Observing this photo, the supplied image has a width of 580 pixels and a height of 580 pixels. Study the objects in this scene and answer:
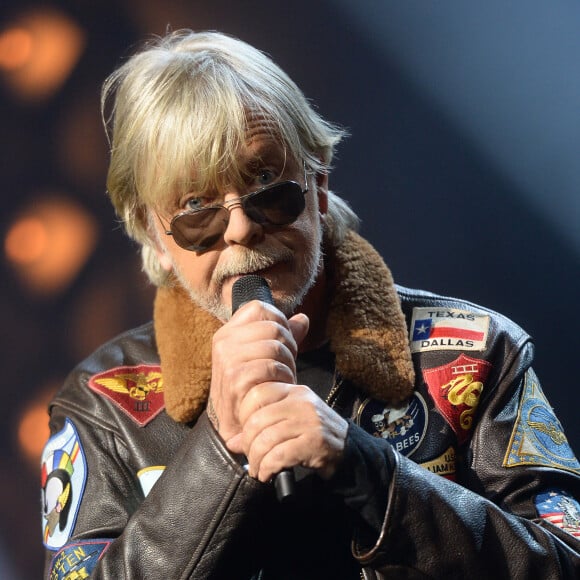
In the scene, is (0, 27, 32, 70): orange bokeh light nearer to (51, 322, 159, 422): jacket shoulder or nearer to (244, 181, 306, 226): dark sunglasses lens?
(51, 322, 159, 422): jacket shoulder

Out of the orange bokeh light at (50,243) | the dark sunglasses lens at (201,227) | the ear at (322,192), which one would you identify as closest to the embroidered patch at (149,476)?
the dark sunglasses lens at (201,227)

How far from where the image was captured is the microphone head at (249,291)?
129 cm

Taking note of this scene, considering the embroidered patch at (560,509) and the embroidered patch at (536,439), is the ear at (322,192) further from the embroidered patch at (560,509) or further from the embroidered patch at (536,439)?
the embroidered patch at (560,509)

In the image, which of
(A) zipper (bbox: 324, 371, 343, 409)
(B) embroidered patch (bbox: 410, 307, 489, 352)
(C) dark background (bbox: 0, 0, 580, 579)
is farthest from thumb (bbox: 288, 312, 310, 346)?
(C) dark background (bbox: 0, 0, 580, 579)

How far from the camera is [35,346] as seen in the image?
207 cm

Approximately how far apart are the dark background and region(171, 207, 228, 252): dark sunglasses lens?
619mm

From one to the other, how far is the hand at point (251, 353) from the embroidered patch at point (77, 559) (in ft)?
1.22

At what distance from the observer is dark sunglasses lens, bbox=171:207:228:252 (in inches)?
56.8

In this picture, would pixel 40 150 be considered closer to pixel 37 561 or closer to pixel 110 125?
pixel 110 125

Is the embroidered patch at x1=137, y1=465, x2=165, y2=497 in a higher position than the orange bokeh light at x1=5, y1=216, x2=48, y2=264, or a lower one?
higher

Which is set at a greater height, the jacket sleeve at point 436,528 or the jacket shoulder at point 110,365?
the jacket sleeve at point 436,528

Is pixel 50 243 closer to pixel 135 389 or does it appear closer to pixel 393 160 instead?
pixel 135 389

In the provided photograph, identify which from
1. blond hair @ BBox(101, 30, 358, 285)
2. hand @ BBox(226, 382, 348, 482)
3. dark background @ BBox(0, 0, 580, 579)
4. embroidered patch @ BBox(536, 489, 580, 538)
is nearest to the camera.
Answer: hand @ BBox(226, 382, 348, 482)

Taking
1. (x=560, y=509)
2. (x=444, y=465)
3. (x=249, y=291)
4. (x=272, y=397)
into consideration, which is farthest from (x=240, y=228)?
(x=560, y=509)
